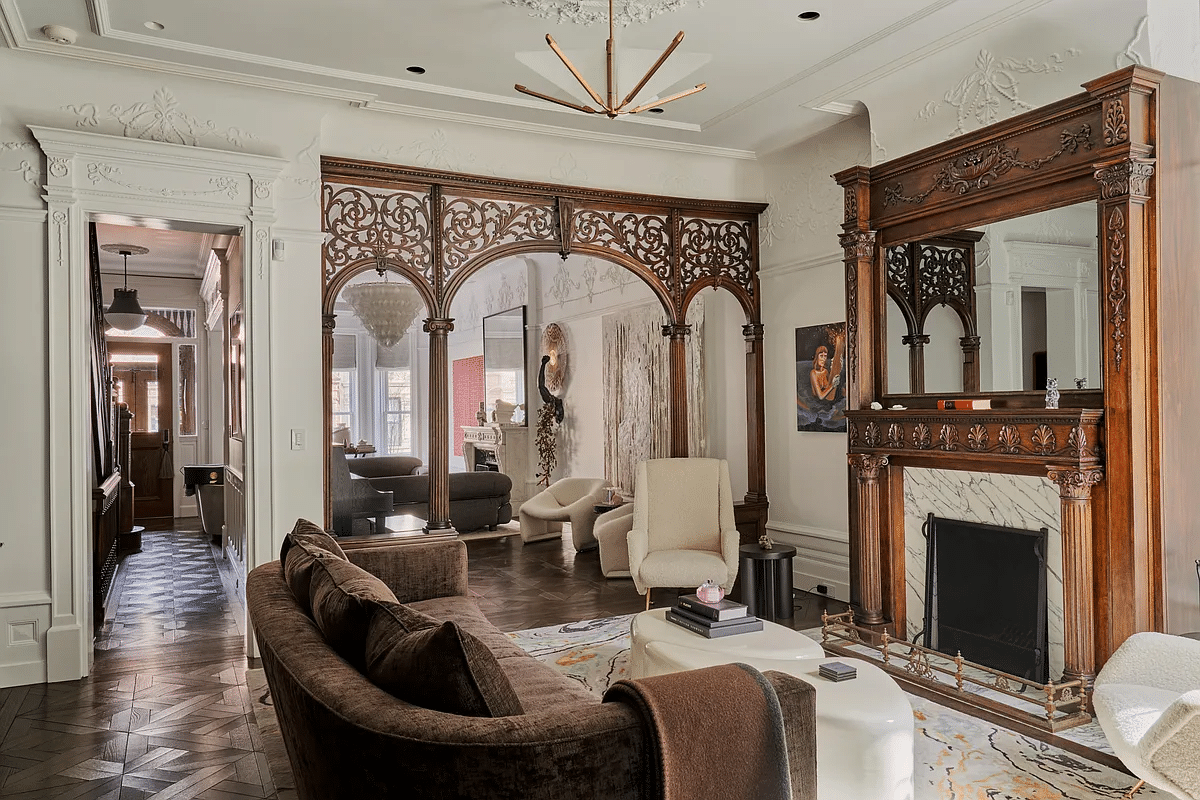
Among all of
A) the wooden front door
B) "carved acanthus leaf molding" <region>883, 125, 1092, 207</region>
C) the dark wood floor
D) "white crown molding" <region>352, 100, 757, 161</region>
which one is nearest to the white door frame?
the dark wood floor

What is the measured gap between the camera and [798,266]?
6.23 meters

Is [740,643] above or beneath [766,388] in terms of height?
beneath

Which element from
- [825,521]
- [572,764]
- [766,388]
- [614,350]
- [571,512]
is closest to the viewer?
[572,764]

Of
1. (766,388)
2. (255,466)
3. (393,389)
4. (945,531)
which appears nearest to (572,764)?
(945,531)

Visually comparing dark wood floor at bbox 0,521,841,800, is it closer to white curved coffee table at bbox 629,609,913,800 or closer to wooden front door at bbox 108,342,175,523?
white curved coffee table at bbox 629,609,913,800

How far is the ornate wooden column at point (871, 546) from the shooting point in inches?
191

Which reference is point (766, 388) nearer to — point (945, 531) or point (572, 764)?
point (945, 531)

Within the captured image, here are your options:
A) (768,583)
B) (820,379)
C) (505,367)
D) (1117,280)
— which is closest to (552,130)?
(820,379)

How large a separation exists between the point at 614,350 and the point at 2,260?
17.6ft

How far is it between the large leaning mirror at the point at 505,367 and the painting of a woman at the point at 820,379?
15.4 ft

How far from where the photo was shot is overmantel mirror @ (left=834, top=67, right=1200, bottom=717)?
3.56 m

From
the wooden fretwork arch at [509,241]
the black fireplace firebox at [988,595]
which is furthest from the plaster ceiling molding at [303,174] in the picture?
the black fireplace firebox at [988,595]

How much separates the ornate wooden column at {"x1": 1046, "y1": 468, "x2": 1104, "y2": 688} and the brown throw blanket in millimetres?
2674

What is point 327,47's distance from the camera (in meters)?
4.52
